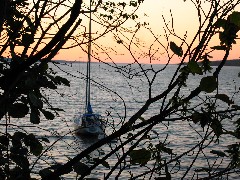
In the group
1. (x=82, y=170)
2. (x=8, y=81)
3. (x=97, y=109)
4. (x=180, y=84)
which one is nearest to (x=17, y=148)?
(x=82, y=170)

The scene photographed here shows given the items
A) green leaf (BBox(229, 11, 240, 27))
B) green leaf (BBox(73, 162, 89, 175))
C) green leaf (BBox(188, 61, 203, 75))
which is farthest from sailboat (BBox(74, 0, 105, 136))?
green leaf (BBox(229, 11, 240, 27))

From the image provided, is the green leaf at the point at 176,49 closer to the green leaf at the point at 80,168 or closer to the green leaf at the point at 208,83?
the green leaf at the point at 208,83

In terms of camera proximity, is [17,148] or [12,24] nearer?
[17,148]

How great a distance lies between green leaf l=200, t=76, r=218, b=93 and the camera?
63.5 inches

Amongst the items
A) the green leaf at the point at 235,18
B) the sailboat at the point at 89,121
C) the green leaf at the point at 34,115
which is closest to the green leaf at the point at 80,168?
the sailboat at the point at 89,121

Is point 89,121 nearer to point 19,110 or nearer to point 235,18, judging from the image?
point 19,110

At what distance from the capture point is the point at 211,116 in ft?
6.64

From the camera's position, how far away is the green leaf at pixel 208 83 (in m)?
1.61

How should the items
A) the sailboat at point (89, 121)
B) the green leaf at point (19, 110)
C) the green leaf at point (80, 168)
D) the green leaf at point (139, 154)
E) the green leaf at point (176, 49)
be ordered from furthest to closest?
the sailboat at point (89, 121), the green leaf at point (19, 110), the green leaf at point (80, 168), the green leaf at point (139, 154), the green leaf at point (176, 49)

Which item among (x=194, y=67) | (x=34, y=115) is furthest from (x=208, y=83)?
(x=34, y=115)

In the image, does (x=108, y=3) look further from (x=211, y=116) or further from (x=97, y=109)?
(x=97, y=109)

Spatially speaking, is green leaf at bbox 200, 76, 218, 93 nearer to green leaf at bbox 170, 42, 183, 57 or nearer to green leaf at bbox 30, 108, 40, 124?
green leaf at bbox 170, 42, 183, 57

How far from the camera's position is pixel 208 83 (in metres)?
1.63

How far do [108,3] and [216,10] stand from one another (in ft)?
9.39
